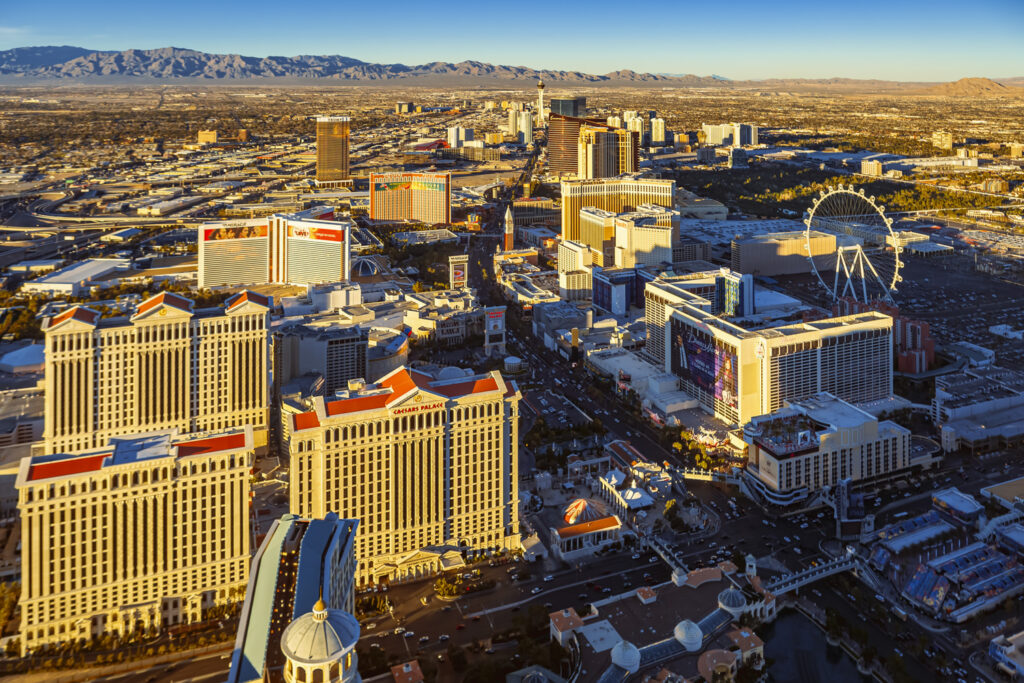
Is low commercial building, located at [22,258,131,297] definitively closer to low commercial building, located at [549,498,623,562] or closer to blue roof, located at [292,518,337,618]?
low commercial building, located at [549,498,623,562]

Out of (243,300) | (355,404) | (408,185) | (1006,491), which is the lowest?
(1006,491)

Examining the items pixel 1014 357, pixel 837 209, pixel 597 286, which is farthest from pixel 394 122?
pixel 1014 357

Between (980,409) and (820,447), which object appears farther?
(980,409)

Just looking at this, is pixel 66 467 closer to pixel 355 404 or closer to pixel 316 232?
pixel 355 404


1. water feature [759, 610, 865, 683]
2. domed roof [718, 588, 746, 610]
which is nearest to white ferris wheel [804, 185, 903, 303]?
water feature [759, 610, 865, 683]

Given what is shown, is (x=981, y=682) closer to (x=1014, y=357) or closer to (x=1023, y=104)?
(x=1014, y=357)

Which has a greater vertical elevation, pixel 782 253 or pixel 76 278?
pixel 782 253

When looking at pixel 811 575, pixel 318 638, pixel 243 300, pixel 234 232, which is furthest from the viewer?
pixel 234 232

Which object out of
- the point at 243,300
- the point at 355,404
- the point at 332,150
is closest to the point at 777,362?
the point at 355,404
